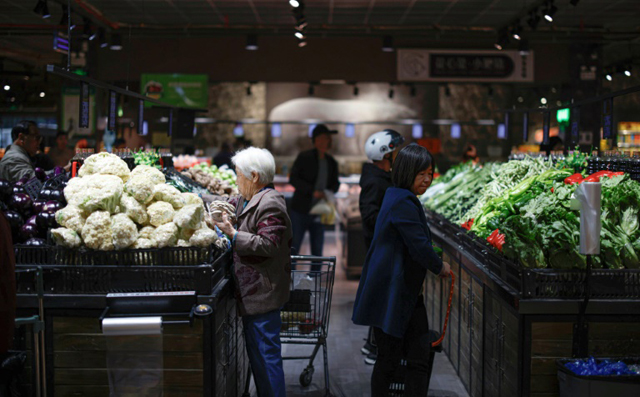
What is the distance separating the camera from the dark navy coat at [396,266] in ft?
11.8

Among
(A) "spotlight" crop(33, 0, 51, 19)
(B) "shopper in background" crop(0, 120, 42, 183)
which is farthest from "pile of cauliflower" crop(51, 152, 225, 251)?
(A) "spotlight" crop(33, 0, 51, 19)

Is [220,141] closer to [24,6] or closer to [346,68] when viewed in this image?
[346,68]

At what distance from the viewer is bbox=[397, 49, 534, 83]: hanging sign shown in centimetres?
1291

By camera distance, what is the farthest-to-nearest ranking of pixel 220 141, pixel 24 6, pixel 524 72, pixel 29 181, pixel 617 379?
pixel 220 141 → pixel 524 72 → pixel 24 6 → pixel 29 181 → pixel 617 379

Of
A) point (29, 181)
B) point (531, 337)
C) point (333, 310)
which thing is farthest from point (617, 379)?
point (333, 310)

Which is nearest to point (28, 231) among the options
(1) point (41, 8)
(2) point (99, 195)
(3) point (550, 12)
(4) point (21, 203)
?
(4) point (21, 203)

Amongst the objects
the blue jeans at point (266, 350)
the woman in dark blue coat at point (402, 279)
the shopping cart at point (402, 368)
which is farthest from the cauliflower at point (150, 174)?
the shopping cart at point (402, 368)

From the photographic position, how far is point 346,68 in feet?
43.5

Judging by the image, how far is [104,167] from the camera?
3.78 m

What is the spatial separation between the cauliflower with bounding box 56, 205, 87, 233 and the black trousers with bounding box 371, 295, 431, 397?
174 centimetres

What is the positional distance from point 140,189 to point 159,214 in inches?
7.3

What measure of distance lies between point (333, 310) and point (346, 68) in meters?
7.19

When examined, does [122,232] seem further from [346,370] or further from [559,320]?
[346,370]

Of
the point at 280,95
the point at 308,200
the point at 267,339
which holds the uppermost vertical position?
the point at 280,95
